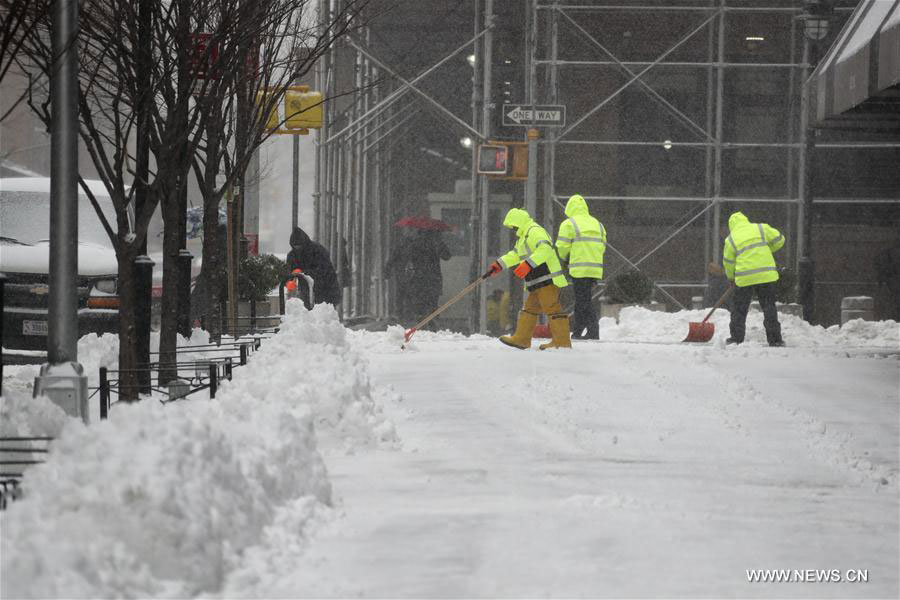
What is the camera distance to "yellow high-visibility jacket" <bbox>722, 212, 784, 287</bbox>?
53.6 feet

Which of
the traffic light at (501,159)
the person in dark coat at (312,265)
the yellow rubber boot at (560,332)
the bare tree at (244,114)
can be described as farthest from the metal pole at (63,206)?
the traffic light at (501,159)

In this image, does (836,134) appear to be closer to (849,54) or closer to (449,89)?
(449,89)

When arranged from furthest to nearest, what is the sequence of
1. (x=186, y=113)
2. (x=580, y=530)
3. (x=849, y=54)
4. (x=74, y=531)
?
(x=849, y=54), (x=186, y=113), (x=580, y=530), (x=74, y=531)

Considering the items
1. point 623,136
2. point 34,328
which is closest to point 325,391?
point 34,328

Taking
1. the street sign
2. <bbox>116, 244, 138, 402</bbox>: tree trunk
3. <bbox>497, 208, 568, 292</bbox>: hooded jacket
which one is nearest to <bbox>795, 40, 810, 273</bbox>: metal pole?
the street sign

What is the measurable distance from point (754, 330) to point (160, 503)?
14.9m

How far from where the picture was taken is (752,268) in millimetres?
16391

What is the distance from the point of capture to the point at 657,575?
500 centimetres

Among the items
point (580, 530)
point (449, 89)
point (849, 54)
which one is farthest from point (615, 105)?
point (580, 530)

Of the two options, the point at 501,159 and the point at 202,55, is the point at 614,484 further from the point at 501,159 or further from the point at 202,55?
the point at 501,159

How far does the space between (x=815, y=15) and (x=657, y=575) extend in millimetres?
16164

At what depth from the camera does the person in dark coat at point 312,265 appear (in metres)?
19.1

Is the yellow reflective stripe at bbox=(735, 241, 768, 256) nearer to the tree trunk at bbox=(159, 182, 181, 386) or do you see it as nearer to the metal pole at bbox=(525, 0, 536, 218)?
the metal pole at bbox=(525, 0, 536, 218)

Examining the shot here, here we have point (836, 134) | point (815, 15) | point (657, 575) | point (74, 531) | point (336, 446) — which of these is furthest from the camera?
point (836, 134)
